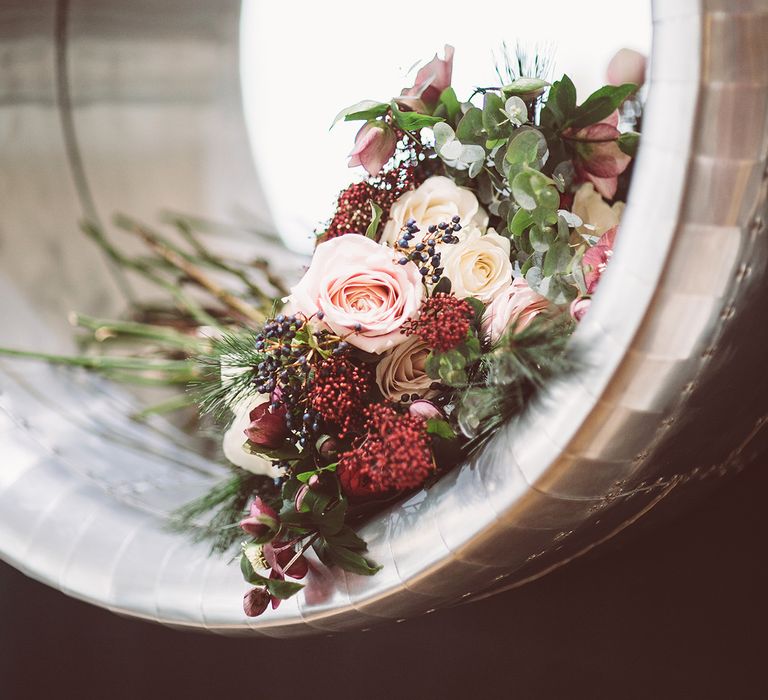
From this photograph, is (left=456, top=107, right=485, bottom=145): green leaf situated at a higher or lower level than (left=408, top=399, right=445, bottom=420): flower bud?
higher

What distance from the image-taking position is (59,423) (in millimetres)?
993

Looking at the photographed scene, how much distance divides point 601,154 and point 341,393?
0.95 feet

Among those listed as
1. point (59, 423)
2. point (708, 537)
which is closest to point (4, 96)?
point (59, 423)

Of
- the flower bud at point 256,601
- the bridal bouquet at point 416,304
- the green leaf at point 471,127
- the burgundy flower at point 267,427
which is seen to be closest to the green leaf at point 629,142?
the bridal bouquet at point 416,304

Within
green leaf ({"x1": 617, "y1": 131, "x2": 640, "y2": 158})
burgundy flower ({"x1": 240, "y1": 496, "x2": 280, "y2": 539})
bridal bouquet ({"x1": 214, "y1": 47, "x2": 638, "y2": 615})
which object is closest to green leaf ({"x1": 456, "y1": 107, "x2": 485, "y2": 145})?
bridal bouquet ({"x1": 214, "y1": 47, "x2": 638, "y2": 615})

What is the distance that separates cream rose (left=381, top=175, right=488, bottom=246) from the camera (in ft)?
2.09

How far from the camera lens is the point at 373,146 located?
642mm

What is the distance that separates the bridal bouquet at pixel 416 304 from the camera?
556 mm

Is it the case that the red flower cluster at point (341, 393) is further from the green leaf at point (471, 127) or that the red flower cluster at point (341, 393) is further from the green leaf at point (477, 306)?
the green leaf at point (471, 127)

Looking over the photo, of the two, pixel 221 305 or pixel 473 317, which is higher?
pixel 221 305

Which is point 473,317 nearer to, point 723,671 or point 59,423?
point 723,671

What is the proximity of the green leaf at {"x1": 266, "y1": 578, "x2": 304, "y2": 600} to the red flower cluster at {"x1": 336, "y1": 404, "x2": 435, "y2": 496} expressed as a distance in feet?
0.28

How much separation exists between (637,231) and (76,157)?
116 centimetres

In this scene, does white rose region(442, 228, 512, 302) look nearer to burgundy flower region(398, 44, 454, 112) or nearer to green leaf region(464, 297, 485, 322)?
green leaf region(464, 297, 485, 322)
